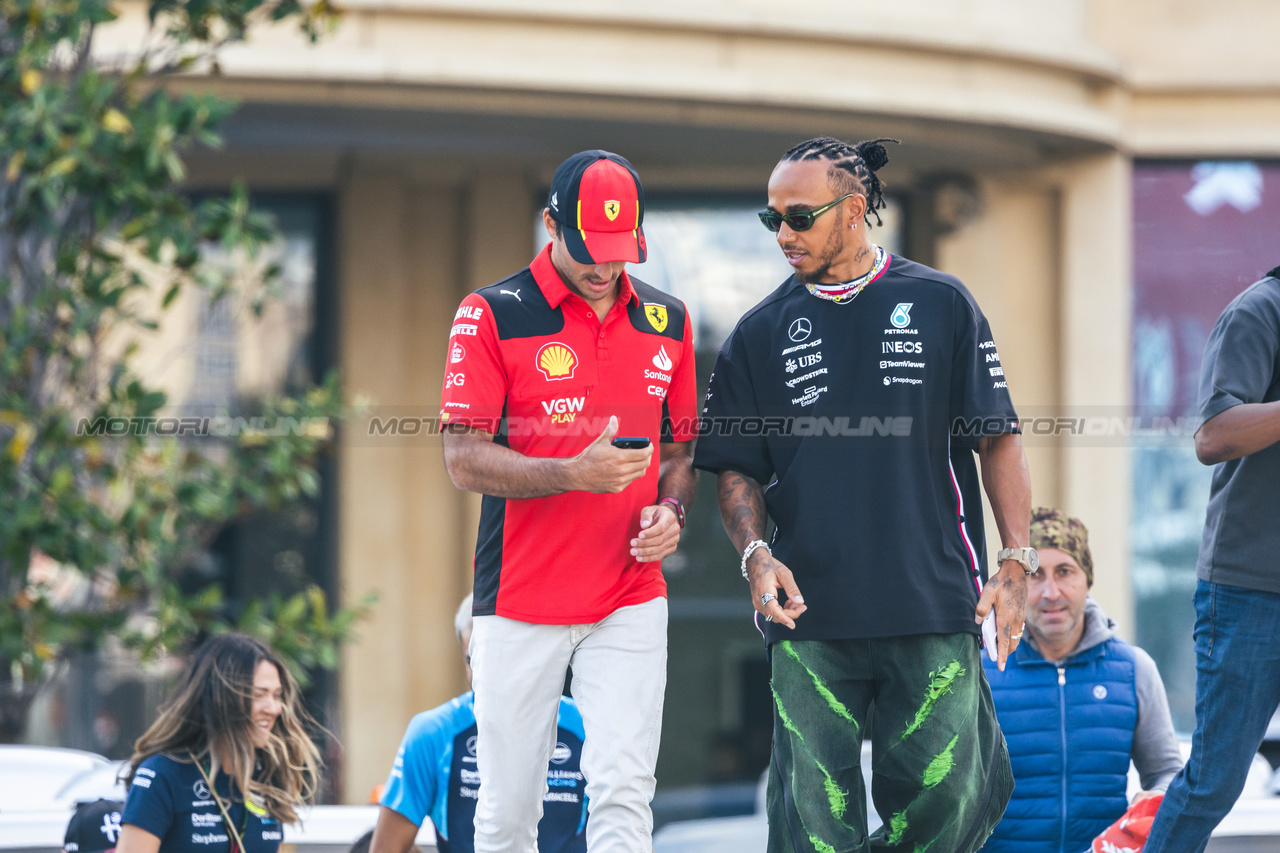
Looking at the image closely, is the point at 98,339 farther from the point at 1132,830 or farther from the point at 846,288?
the point at 1132,830

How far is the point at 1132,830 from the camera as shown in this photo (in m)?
3.84

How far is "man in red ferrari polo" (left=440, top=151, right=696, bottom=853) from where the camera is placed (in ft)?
10.9

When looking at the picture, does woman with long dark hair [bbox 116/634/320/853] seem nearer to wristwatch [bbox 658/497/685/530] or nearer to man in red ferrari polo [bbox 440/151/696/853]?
man in red ferrari polo [bbox 440/151/696/853]

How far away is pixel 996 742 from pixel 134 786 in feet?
7.58

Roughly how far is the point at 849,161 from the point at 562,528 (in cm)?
118

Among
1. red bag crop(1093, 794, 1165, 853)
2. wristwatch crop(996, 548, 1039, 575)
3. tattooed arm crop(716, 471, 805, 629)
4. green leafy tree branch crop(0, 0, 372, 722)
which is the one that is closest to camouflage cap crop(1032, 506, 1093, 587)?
red bag crop(1093, 794, 1165, 853)

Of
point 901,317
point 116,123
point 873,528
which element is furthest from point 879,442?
point 116,123

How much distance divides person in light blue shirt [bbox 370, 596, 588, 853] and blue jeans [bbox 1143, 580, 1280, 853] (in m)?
1.71

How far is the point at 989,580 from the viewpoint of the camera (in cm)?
329

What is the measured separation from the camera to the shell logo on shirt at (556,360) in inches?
134

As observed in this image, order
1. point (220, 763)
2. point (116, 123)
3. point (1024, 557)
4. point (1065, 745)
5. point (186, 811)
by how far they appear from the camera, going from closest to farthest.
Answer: point (1024, 557)
point (186, 811)
point (220, 763)
point (1065, 745)
point (116, 123)

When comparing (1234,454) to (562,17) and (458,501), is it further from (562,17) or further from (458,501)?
(458,501)

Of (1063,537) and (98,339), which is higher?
(98,339)

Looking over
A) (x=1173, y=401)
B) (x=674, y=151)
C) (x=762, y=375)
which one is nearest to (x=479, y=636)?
(x=762, y=375)
